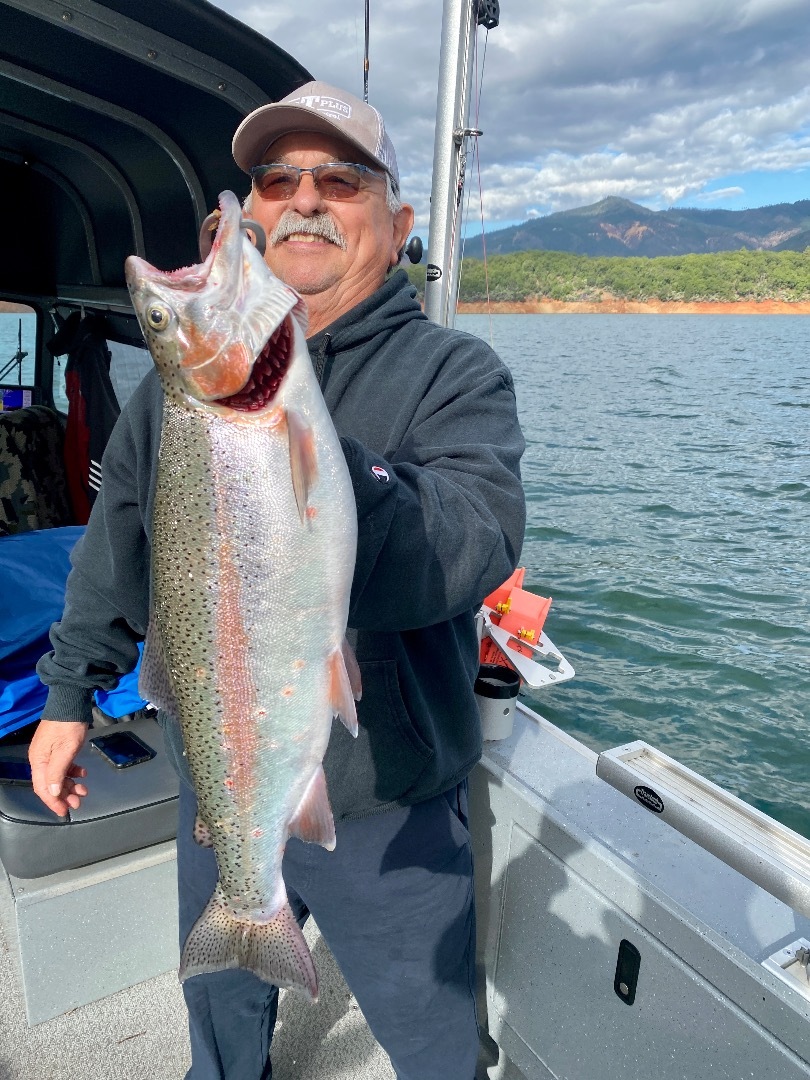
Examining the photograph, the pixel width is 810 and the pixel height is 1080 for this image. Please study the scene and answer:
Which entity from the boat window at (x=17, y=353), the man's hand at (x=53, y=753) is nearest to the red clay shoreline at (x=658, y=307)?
the boat window at (x=17, y=353)

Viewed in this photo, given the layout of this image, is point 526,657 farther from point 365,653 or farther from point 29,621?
point 29,621

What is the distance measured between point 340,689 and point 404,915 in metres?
0.98

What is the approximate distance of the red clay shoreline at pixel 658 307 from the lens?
10162 cm

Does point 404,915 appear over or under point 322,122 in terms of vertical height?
under

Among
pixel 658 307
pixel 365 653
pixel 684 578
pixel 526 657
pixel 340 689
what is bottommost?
pixel 684 578

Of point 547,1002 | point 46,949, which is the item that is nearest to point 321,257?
point 547,1002

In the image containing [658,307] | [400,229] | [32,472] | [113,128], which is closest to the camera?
[400,229]

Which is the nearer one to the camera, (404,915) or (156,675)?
(156,675)

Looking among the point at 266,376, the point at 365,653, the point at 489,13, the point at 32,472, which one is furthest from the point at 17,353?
the point at 266,376

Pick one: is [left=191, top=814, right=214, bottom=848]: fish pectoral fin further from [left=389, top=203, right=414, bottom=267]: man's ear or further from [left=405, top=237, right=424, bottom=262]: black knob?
[left=405, top=237, right=424, bottom=262]: black knob

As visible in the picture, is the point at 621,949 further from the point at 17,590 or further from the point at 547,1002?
the point at 17,590

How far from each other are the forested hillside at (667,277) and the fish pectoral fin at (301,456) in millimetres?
101413

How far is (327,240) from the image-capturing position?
211 cm

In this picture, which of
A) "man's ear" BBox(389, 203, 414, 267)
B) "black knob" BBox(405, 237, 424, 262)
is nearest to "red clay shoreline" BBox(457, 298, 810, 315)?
"black knob" BBox(405, 237, 424, 262)
